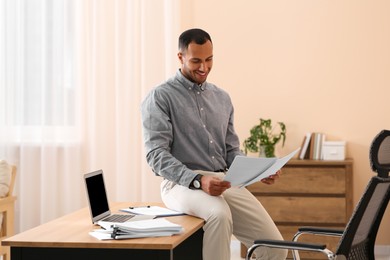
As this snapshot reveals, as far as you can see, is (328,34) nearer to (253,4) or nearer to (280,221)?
(253,4)

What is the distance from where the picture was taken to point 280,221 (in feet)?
19.6

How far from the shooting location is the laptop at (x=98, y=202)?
327cm

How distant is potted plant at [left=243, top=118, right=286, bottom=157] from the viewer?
6.10m

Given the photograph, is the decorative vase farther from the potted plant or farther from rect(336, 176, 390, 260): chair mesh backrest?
rect(336, 176, 390, 260): chair mesh backrest

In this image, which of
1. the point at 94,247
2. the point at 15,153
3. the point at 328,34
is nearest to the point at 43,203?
the point at 15,153

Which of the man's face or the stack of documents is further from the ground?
the man's face

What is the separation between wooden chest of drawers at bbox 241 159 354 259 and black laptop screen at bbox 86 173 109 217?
263 cm

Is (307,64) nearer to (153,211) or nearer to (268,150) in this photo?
(268,150)

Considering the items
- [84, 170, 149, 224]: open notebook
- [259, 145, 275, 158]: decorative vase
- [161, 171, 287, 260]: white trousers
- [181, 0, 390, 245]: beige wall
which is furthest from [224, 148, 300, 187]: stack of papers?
[181, 0, 390, 245]: beige wall

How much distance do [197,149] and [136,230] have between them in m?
1.07

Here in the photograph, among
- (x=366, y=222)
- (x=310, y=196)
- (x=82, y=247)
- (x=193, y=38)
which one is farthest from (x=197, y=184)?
(x=310, y=196)

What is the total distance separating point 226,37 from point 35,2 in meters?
1.70

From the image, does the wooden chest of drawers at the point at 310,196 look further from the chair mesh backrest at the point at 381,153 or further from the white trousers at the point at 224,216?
the chair mesh backrest at the point at 381,153

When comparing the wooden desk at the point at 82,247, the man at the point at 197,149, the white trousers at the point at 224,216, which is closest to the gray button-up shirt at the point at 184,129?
the man at the point at 197,149
